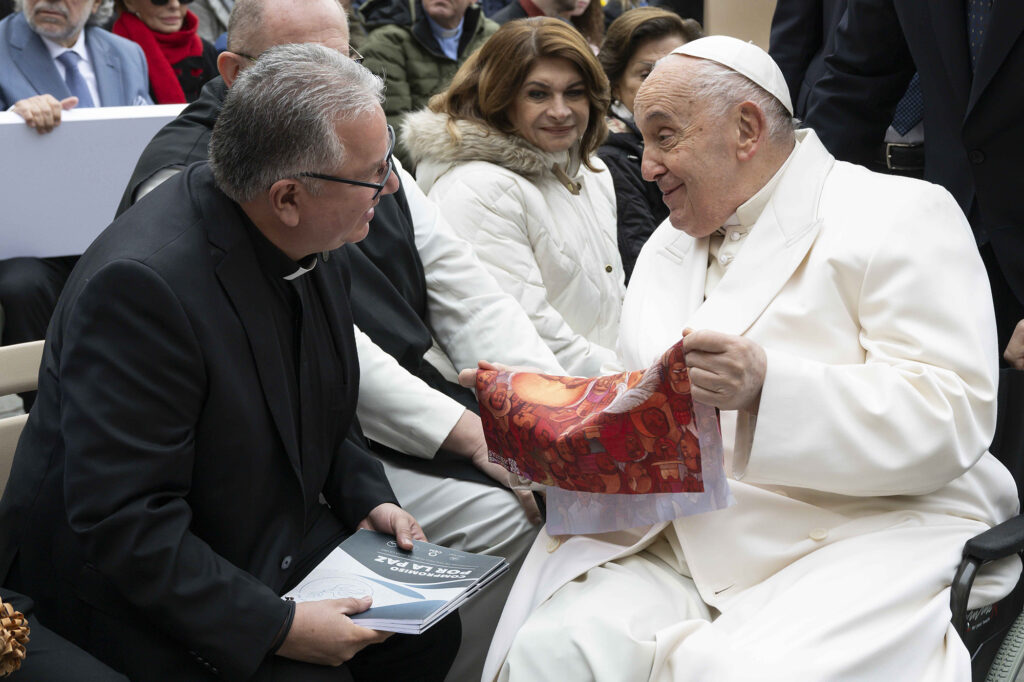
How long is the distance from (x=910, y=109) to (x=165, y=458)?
9.70ft

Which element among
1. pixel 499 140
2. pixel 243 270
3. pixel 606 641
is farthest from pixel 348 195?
pixel 499 140

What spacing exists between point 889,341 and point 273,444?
132 centimetres

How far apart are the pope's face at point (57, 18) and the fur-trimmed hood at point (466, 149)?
2040mm

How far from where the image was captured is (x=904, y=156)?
12.4ft

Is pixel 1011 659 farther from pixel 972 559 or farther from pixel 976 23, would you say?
pixel 976 23

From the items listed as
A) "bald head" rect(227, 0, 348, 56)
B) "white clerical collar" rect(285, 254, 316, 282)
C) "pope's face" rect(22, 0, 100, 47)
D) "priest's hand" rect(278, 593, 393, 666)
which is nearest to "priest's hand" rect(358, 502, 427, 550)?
"priest's hand" rect(278, 593, 393, 666)

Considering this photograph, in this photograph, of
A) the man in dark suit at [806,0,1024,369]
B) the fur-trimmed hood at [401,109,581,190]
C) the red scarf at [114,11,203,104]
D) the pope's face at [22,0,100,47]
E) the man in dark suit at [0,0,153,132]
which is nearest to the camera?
the man in dark suit at [806,0,1024,369]

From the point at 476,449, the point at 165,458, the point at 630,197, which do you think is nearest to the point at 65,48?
the point at 630,197

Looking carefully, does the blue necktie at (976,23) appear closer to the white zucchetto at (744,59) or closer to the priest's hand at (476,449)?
the white zucchetto at (744,59)

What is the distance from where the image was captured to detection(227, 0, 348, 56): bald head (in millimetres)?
3170

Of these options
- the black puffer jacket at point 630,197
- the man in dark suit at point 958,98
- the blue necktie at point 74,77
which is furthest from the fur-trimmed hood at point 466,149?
the blue necktie at point 74,77

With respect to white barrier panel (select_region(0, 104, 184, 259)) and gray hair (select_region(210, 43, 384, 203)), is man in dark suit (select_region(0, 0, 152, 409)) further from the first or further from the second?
gray hair (select_region(210, 43, 384, 203))

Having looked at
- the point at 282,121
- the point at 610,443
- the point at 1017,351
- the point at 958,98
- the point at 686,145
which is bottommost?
the point at 1017,351

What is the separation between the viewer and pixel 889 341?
2.29 m
